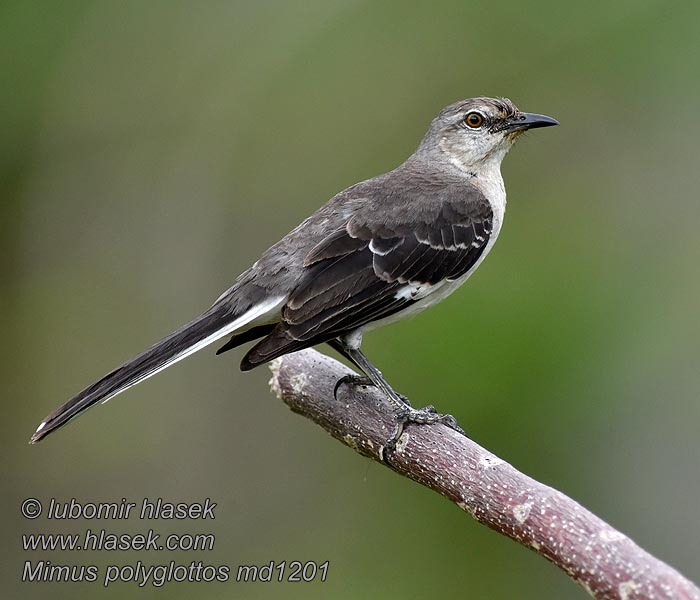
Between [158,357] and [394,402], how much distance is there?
126 centimetres

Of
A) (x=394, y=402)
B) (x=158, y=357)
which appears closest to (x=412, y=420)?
(x=394, y=402)

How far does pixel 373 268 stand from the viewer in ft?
17.0

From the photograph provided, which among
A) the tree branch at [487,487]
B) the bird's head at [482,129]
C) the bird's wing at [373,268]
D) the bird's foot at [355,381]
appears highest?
the bird's head at [482,129]

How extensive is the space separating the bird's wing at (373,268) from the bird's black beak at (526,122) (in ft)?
2.47

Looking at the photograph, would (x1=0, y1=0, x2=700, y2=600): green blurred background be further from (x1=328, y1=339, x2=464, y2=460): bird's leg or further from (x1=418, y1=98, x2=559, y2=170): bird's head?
(x1=328, y1=339, x2=464, y2=460): bird's leg

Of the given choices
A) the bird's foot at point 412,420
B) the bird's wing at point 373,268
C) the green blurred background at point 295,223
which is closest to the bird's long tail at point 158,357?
the bird's wing at point 373,268

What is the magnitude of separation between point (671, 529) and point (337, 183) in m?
4.05

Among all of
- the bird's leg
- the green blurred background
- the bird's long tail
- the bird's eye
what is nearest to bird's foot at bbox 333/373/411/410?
the bird's leg

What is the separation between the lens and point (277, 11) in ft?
30.7

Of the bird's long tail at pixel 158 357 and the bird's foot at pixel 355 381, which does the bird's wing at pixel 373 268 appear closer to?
the bird's long tail at pixel 158 357

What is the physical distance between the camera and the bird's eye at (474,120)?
20.1ft

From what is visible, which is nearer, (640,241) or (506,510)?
(506,510)

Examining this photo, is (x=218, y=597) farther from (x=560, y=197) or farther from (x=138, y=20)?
(x=138, y=20)

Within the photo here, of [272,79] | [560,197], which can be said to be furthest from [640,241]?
[272,79]
